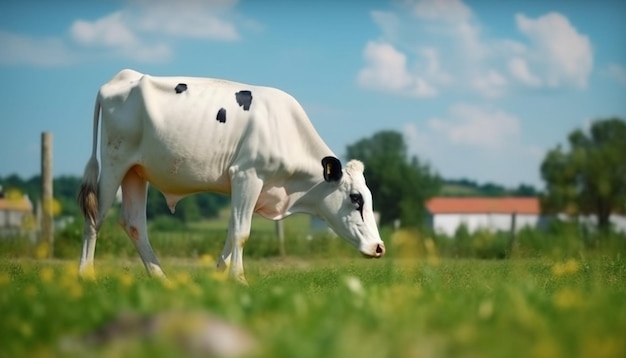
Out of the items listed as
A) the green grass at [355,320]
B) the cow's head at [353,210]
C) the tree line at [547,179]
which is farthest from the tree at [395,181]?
the green grass at [355,320]

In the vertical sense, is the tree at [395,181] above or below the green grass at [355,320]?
above

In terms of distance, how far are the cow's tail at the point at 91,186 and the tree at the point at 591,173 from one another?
1613 inches

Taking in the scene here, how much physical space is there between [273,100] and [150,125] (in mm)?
1317

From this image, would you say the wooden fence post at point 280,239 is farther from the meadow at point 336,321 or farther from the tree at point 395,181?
the tree at point 395,181

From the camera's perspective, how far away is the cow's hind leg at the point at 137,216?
10128mm

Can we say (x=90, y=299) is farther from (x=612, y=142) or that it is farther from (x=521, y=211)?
(x=521, y=211)

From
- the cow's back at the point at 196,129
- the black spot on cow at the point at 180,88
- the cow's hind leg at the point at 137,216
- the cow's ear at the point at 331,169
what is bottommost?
the cow's hind leg at the point at 137,216

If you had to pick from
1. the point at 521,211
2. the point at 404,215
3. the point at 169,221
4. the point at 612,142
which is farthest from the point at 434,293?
the point at 521,211

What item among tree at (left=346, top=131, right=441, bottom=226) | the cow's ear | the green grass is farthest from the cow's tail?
tree at (left=346, top=131, right=441, bottom=226)

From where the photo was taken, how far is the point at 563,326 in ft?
16.8

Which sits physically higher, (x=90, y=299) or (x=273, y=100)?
(x=273, y=100)

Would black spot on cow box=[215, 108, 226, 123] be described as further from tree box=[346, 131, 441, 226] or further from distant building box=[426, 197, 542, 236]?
distant building box=[426, 197, 542, 236]

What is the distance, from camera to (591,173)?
5347 cm

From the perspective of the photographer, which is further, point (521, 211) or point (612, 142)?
point (521, 211)
